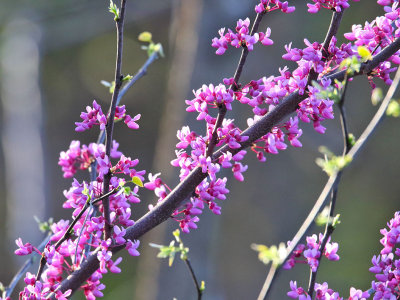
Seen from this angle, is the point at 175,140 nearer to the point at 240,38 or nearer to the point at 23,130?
the point at 23,130

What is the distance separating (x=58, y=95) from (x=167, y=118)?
4635mm

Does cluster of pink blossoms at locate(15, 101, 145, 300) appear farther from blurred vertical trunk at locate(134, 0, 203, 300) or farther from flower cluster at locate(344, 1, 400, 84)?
blurred vertical trunk at locate(134, 0, 203, 300)

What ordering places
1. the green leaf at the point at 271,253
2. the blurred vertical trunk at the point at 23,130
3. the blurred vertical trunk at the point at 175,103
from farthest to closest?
the blurred vertical trunk at the point at 23,130
the blurred vertical trunk at the point at 175,103
the green leaf at the point at 271,253

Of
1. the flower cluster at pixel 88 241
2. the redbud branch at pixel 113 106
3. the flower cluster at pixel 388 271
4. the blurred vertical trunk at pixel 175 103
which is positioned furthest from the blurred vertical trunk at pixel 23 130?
the flower cluster at pixel 388 271

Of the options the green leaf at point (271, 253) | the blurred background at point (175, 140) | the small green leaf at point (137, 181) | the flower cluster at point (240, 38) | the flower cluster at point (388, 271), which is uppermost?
the flower cluster at point (240, 38)

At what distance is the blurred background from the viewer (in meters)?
3.67

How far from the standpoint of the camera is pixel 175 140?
3730 millimetres

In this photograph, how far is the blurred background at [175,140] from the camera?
3666 millimetres

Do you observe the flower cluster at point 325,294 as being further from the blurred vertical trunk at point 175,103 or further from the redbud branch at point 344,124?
the blurred vertical trunk at point 175,103

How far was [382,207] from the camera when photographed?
7152 millimetres

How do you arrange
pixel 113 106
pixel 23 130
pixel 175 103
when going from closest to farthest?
pixel 113 106, pixel 175 103, pixel 23 130

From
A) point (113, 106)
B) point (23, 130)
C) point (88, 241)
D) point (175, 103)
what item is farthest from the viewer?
point (23, 130)

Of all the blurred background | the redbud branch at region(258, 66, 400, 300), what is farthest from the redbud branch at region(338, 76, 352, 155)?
the blurred background

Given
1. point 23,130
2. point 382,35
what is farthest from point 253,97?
point 23,130
